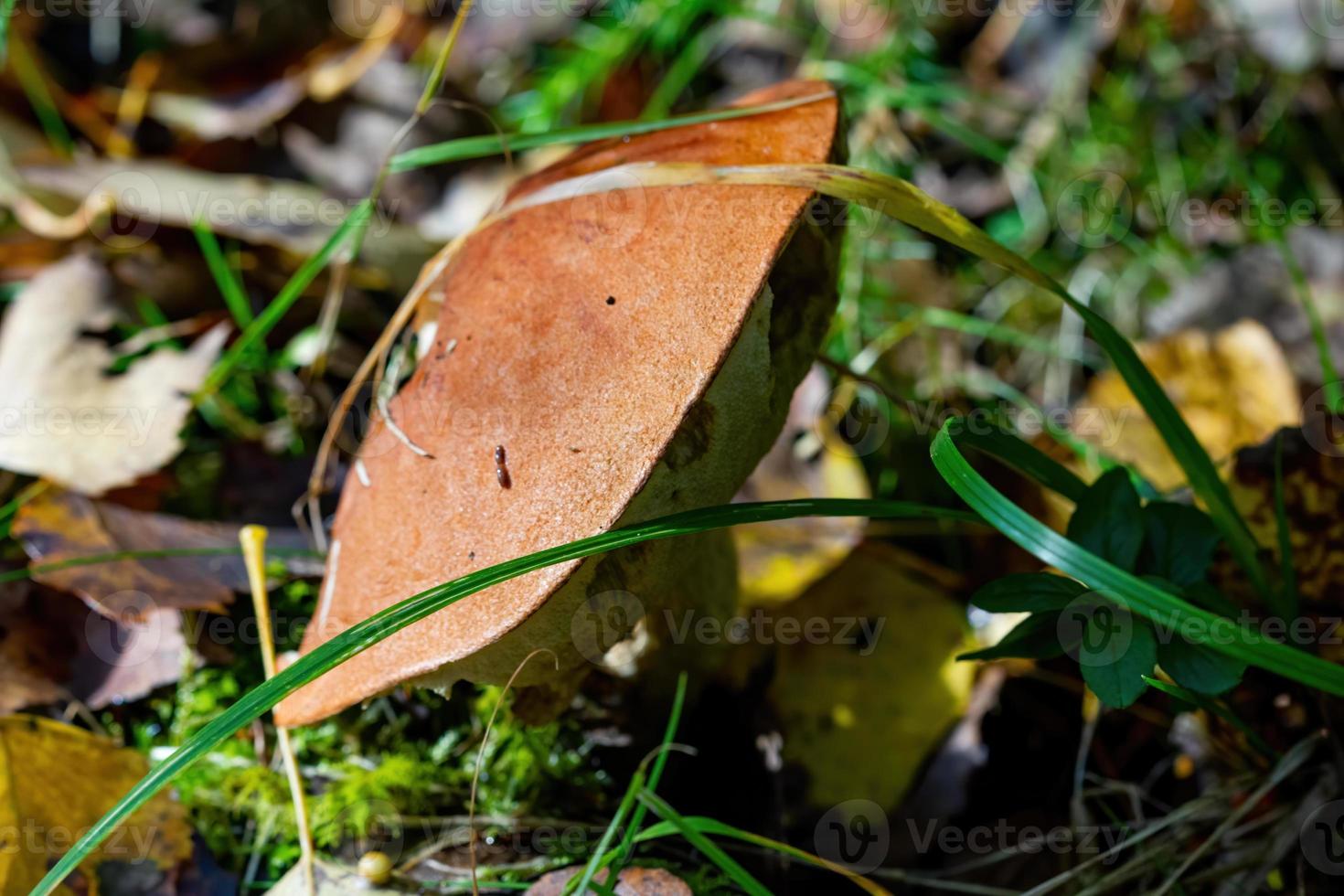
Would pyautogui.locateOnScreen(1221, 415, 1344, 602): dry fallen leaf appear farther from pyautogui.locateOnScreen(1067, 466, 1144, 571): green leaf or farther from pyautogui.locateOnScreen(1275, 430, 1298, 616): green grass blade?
pyautogui.locateOnScreen(1067, 466, 1144, 571): green leaf

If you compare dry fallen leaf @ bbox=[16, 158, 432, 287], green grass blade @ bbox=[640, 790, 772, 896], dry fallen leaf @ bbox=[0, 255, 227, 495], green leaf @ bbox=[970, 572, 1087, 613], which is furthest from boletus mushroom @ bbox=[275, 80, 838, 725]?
dry fallen leaf @ bbox=[16, 158, 432, 287]

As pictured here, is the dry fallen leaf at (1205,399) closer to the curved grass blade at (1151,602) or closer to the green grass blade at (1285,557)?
the green grass blade at (1285,557)

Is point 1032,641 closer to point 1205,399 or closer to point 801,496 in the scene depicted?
point 801,496

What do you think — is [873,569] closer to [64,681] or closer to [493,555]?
[493,555]

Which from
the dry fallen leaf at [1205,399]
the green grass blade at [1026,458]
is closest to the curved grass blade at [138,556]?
the green grass blade at [1026,458]

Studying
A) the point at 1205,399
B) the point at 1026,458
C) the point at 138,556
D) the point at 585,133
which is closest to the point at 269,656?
the point at 138,556

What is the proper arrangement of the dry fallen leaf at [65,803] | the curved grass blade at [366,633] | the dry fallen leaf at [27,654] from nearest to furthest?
the curved grass blade at [366,633]
the dry fallen leaf at [65,803]
the dry fallen leaf at [27,654]

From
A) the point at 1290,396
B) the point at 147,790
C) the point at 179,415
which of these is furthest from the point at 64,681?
the point at 1290,396
